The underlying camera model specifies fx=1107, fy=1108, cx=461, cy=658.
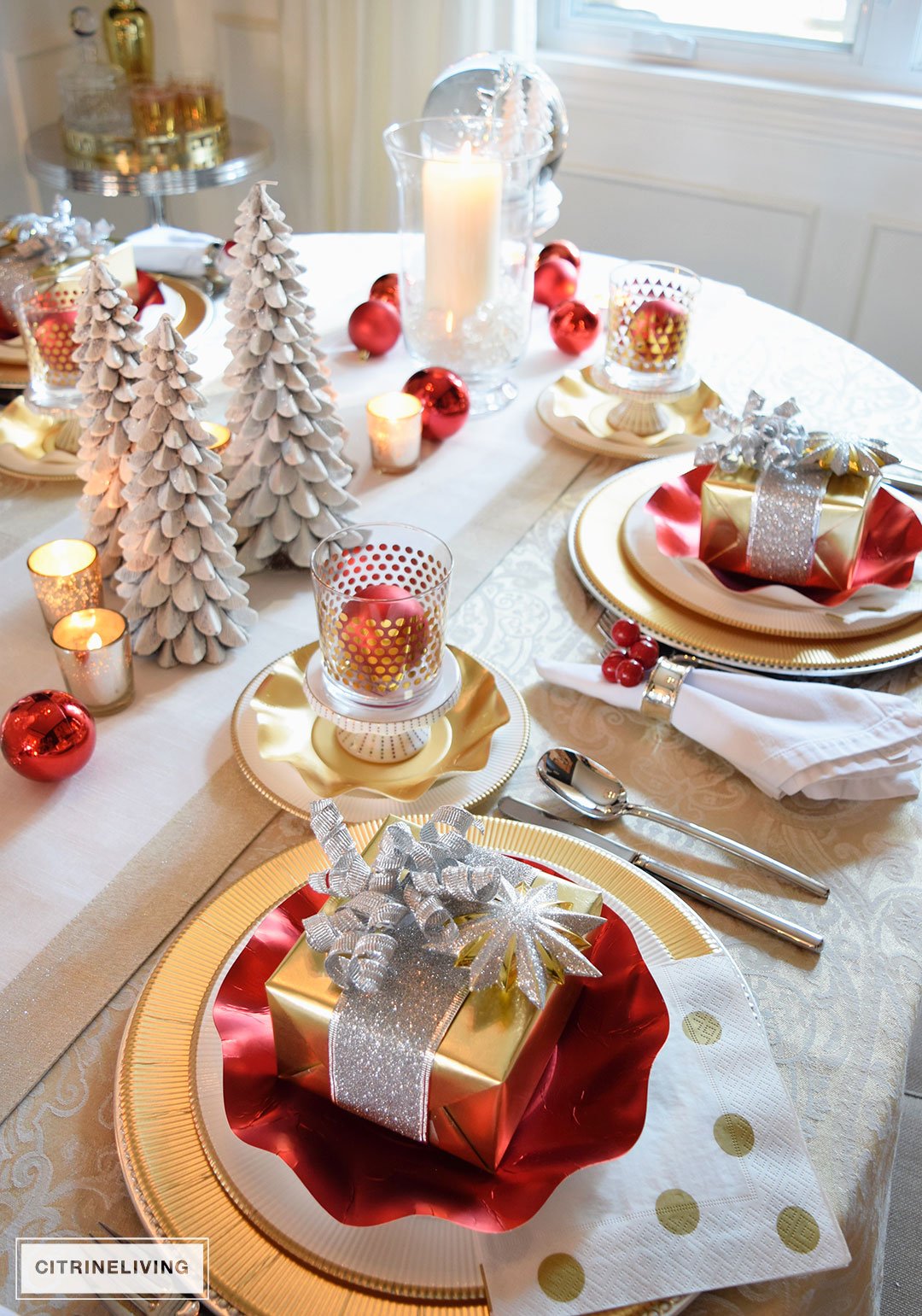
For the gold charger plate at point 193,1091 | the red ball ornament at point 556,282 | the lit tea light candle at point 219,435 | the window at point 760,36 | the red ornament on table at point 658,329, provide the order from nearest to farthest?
1. the gold charger plate at point 193,1091
2. the lit tea light candle at point 219,435
3. the red ornament on table at point 658,329
4. the red ball ornament at point 556,282
5. the window at point 760,36

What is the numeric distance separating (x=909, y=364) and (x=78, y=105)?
1913 mm

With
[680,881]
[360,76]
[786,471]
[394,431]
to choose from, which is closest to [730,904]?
[680,881]

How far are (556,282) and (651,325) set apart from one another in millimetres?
366

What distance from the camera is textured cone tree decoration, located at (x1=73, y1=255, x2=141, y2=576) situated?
37.2 inches

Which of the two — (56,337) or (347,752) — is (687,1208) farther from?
(56,337)

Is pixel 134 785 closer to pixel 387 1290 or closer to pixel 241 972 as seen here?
pixel 241 972

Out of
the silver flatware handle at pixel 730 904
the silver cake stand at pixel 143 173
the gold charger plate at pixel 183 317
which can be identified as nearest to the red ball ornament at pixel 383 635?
the silver flatware handle at pixel 730 904

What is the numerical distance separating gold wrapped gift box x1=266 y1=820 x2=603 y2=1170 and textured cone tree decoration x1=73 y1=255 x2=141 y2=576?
0.51m

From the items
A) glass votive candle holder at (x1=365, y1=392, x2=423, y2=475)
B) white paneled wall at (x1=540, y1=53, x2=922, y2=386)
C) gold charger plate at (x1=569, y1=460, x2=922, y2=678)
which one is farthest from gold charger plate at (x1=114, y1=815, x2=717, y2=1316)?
white paneled wall at (x1=540, y1=53, x2=922, y2=386)

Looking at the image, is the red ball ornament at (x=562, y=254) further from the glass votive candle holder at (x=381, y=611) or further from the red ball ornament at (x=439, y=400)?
the glass votive candle holder at (x=381, y=611)

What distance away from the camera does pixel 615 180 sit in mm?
2510

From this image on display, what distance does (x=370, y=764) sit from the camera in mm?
841

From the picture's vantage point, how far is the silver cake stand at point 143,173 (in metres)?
2.24

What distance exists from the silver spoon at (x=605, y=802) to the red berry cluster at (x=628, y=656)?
87 millimetres
